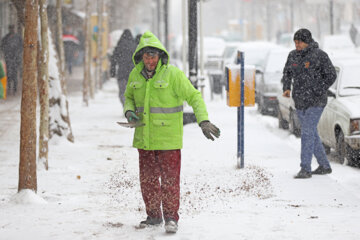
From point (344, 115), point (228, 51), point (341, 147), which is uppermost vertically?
point (344, 115)

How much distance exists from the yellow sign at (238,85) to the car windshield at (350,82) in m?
1.90

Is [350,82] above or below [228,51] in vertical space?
above

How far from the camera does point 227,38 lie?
76.9m

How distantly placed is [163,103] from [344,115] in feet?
15.6

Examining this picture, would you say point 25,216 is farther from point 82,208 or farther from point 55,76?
point 55,76

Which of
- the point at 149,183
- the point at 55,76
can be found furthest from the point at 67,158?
the point at 149,183

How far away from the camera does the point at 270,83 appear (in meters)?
19.1

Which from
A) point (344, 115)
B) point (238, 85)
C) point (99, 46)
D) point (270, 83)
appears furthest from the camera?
point (99, 46)

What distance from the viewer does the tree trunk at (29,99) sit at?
8328 millimetres

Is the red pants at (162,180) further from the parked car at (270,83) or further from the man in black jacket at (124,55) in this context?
the parked car at (270,83)

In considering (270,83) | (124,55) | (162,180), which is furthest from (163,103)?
(270,83)

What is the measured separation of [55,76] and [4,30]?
2625 cm

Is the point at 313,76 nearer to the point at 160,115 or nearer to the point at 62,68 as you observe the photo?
the point at 160,115

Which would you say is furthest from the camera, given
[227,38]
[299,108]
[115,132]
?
[227,38]
